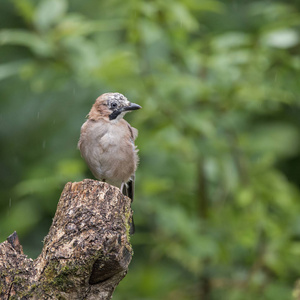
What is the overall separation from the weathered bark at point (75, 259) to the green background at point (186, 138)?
2621 millimetres

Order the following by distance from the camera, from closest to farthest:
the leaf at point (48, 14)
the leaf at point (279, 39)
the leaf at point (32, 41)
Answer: the leaf at point (32, 41) → the leaf at point (48, 14) → the leaf at point (279, 39)

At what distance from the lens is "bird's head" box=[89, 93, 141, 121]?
19.8ft

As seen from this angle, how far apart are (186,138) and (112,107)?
4.05ft

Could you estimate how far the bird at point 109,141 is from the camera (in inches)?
235

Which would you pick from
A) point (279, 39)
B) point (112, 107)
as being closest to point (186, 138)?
point (112, 107)

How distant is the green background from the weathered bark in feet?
8.60

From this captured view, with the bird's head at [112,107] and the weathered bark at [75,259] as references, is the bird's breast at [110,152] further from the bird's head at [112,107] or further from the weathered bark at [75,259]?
the weathered bark at [75,259]

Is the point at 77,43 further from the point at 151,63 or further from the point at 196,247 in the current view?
the point at 196,247

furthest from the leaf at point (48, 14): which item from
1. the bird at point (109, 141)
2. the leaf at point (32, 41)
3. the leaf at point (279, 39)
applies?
the leaf at point (279, 39)

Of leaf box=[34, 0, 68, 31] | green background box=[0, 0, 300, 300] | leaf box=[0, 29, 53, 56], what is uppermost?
leaf box=[34, 0, 68, 31]

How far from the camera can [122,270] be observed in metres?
3.89

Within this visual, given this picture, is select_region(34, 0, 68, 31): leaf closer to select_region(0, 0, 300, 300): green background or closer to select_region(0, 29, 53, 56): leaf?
select_region(0, 0, 300, 300): green background

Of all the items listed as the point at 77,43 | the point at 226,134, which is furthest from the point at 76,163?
the point at 226,134

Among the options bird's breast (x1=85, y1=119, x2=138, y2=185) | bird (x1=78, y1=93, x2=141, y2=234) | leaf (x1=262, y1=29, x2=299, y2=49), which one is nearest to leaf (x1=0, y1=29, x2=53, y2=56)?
bird (x1=78, y1=93, x2=141, y2=234)
